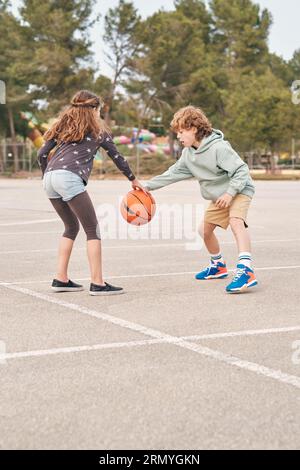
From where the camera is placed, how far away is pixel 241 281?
26.7ft

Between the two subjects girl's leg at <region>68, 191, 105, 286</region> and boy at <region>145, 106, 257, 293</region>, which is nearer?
girl's leg at <region>68, 191, 105, 286</region>

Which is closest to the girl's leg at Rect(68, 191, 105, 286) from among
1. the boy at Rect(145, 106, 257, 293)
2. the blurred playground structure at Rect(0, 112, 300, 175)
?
the boy at Rect(145, 106, 257, 293)

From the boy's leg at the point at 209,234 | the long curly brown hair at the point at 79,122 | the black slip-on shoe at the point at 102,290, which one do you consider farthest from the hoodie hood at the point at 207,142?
the black slip-on shoe at the point at 102,290

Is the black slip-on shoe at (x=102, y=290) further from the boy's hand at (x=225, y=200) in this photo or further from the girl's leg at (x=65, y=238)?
the boy's hand at (x=225, y=200)

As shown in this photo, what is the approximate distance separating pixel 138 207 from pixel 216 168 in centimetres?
86

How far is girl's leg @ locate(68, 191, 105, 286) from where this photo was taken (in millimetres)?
8094

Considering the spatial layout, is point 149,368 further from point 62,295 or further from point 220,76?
point 220,76

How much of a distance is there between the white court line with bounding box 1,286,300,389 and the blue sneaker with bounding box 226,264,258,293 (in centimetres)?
148

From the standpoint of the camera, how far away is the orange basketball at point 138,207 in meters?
8.64

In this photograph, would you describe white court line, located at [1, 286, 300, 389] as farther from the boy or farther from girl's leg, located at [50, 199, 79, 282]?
the boy

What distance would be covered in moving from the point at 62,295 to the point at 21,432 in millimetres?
4121

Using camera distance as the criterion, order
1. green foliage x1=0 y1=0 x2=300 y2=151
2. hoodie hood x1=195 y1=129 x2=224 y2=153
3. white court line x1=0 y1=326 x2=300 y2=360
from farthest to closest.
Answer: green foliage x1=0 y1=0 x2=300 y2=151 < hoodie hood x1=195 y1=129 x2=224 y2=153 < white court line x1=0 y1=326 x2=300 y2=360

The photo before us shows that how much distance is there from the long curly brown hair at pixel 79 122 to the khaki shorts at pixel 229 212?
1.41m
